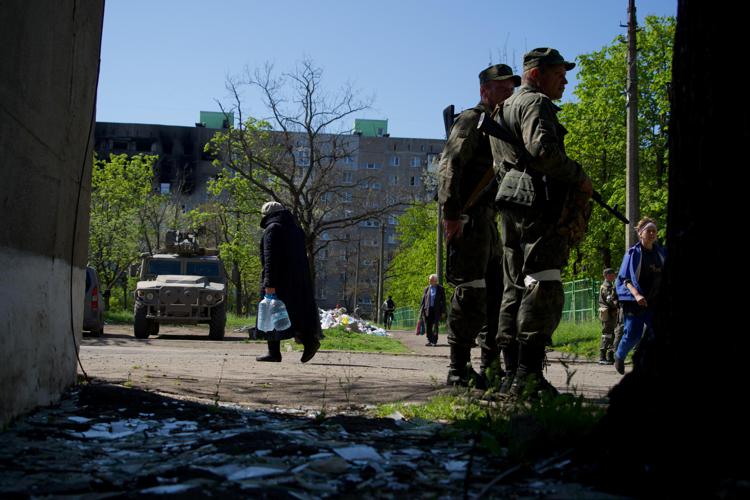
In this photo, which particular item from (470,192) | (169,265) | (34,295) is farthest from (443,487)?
(169,265)

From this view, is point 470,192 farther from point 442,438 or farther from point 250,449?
point 250,449

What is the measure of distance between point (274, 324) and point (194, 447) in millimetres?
5979

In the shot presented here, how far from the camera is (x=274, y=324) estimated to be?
991cm

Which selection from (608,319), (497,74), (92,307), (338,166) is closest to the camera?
(497,74)

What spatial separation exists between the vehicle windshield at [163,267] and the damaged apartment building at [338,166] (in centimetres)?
3675

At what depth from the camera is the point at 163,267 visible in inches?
918

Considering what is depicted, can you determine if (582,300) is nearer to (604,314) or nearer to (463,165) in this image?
(604,314)

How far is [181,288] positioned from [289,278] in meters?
12.6

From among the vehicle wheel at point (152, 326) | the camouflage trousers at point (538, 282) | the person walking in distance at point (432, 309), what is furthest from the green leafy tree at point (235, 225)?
the camouflage trousers at point (538, 282)

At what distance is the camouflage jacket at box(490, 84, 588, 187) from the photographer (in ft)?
18.0

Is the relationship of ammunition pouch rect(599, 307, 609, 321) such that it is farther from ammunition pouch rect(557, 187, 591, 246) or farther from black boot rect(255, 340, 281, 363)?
ammunition pouch rect(557, 187, 591, 246)

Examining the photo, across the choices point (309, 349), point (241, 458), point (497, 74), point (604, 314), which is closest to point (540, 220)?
point (497, 74)

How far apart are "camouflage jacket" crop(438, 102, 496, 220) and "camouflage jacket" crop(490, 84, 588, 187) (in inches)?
15.9

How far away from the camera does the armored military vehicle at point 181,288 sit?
2202cm
